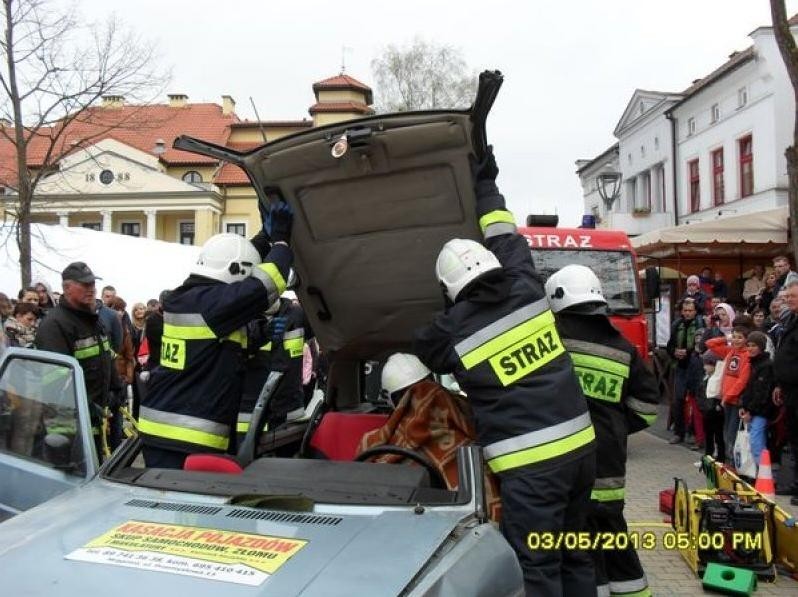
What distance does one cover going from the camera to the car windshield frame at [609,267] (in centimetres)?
955

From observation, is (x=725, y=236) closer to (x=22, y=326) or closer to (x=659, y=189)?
(x=22, y=326)

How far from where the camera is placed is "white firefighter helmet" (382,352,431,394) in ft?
11.7

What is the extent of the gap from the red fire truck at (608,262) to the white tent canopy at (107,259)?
344 inches

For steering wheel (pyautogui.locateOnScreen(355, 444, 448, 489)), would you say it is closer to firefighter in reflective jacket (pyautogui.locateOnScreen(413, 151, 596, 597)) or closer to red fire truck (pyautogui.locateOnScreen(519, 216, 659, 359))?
firefighter in reflective jacket (pyautogui.locateOnScreen(413, 151, 596, 597))

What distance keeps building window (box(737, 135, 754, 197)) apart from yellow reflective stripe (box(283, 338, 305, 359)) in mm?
26781

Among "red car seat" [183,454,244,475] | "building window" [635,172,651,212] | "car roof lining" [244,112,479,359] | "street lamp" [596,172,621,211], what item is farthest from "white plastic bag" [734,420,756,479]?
"building window" [635,172,651,212]

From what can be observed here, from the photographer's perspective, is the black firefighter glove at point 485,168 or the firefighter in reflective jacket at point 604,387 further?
the firefighter in reflective jacket at point 604,387

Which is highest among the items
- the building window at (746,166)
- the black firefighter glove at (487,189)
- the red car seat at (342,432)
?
the building window at (746,166)

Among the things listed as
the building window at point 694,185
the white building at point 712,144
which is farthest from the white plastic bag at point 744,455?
the building window at point 694,185

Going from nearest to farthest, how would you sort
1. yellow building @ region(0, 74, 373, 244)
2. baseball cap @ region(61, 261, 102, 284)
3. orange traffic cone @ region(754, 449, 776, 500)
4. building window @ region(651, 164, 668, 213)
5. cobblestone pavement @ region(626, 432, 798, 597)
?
1. cobblestone pavement @ region(626, 432, 798, 597)
2. baseball cap @ region(61, 261, 102, 284)
3. orange traffic cone @ region(754, 449, 776, 500)
4. building window @ region(651, 164, 668, 213)
5. yellow building @ region(0, 74, 373, 244)

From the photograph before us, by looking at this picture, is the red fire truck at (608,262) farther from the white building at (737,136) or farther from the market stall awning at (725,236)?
the white building at (737,136)

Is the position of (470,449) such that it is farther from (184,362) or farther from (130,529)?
(184,362)

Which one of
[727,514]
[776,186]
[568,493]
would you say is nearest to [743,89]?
[776,186]

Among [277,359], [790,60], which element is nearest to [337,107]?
[790,60]
